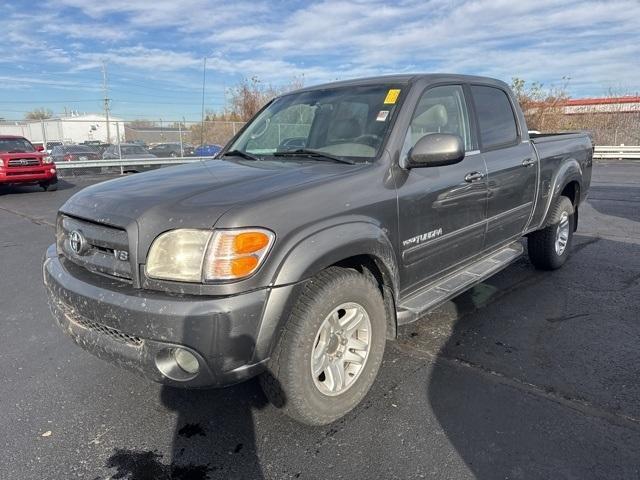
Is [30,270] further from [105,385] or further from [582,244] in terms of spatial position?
[582,244]

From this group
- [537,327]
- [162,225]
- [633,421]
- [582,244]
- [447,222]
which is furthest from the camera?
[582,244]

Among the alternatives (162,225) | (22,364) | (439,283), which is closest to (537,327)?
(439,283)

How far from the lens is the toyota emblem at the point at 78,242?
8.56 feet

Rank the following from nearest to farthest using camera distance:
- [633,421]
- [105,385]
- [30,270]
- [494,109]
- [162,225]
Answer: [162,225] < [633,421] < [105,385] < [494,109] < [30,270]

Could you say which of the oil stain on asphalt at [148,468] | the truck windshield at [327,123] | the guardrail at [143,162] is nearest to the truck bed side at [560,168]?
the truck windshield at [327,123]

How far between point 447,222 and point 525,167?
1.46 metres

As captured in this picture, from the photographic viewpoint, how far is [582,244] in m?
6.68

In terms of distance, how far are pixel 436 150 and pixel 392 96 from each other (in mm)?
639

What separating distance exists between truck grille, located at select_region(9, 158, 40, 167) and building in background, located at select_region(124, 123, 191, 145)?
9347 millimetres

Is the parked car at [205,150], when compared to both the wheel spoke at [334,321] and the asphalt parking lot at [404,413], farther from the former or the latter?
the wheel spoke at [334,321]

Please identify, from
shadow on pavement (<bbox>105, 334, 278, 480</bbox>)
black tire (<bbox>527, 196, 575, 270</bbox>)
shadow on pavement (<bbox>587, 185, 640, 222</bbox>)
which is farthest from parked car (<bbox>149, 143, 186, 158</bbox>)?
shadow on pavement (<bbox>105, 334, 278, 480</bbox>)

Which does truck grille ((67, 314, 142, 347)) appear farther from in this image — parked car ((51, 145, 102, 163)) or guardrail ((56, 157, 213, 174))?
parked car ((51, 145, 102, 163))

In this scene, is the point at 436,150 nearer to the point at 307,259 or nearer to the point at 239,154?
the point at 307,259

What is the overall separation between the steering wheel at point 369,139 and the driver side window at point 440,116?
0.59 feet
